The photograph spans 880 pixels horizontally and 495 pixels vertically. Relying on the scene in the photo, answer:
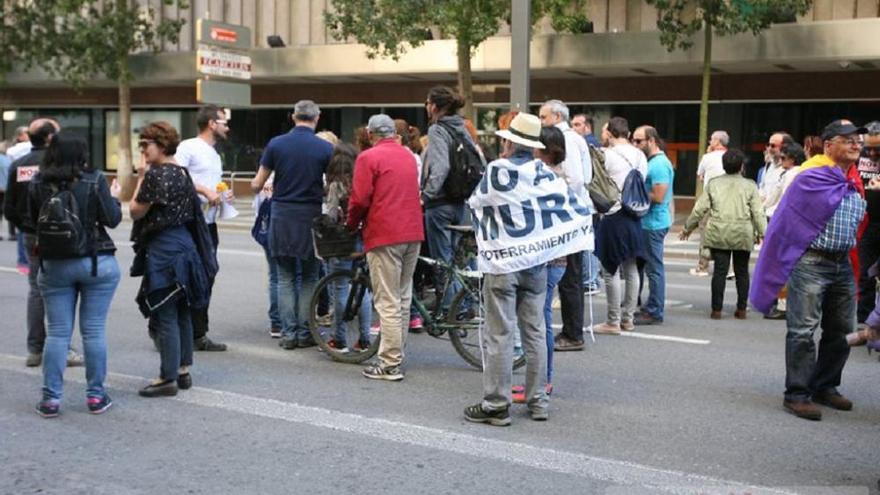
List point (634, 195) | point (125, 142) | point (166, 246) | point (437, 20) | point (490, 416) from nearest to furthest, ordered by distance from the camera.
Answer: point (490, 416)
point (166, 246)
point (634, 195)
point (437, 20)
point (125, 142)

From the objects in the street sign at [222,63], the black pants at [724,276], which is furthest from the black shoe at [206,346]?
the street sign at [222,63]

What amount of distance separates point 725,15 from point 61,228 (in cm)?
1781

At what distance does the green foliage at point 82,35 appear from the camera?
91.2ft

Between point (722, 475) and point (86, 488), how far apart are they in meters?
3.20

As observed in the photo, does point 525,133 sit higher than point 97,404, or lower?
higher

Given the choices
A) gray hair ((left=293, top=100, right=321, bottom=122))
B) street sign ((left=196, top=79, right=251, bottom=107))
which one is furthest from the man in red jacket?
street sign ((left=196, top=79, right=251, bottom=107))

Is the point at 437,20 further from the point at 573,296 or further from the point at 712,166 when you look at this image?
the point at 573,296

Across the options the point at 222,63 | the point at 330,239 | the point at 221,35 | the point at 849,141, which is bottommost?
the point at 330,239

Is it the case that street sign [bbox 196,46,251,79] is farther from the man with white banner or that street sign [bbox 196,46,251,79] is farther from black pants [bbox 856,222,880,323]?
the man with white banner

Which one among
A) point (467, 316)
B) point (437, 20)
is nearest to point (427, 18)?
point (437, 20)

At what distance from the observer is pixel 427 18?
74.0ft

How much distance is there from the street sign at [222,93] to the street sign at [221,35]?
101 centimetres

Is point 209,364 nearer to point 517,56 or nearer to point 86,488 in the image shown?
point 86,488

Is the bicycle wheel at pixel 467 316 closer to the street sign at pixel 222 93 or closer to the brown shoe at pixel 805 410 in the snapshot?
the brown shoe at pixel 805 410
